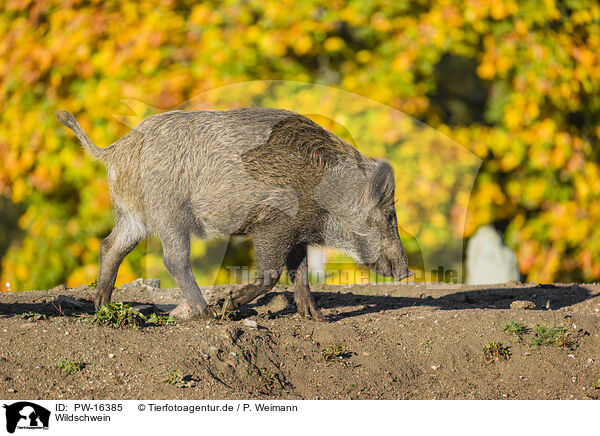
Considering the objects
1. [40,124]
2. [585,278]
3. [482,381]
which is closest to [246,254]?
[40,124]

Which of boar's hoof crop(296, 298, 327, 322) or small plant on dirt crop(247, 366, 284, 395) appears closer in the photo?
small plant on dirt crop(247, 366, 284, 395)

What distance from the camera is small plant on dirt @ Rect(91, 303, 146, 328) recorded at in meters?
5.04

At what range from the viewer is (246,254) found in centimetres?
716

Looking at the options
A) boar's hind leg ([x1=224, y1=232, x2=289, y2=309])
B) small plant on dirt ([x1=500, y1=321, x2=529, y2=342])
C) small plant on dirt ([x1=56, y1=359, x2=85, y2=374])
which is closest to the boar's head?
boar's hind leg ([x1=224, y1=232, x2=289, y2=309])

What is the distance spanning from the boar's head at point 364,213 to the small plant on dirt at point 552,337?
108 centimetres

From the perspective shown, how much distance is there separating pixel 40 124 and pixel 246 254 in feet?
7.40

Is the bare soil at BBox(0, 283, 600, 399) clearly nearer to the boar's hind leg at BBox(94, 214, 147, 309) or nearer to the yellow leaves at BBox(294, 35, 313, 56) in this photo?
the boar's hind leg at BBox(94, 214, 147, 309)

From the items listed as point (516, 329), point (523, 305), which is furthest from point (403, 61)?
point (516, 329)

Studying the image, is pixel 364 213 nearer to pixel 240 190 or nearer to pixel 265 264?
pixel 265 264

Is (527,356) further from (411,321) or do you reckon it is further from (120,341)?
(120,341)

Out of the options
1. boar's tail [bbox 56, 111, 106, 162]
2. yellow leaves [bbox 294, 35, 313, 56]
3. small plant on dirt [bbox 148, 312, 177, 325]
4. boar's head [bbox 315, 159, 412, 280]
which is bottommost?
small plant on dirt [bbox 148, 312, 177, 325]

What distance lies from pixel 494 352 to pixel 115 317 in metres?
2.63

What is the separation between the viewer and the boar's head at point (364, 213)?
18.4 ft

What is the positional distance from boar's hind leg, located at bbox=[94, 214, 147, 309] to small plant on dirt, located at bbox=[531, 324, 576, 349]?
3.04 meters
